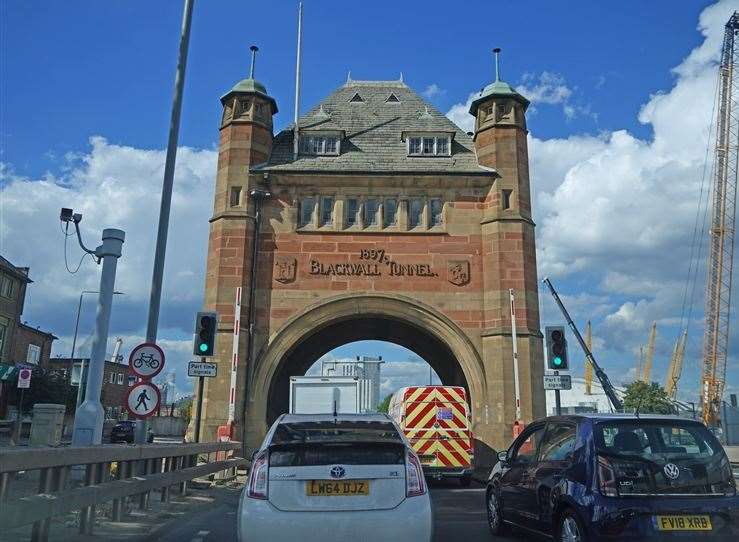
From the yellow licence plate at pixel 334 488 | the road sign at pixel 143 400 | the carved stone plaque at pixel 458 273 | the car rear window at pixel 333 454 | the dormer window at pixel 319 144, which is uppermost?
the dormer window at pixel 319 144

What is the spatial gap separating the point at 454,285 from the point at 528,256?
2627 mm

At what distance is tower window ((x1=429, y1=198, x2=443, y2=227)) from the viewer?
22203 mm

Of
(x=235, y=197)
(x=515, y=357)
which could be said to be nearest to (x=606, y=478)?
(x=515, y=357)

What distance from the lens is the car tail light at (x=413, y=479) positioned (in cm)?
542

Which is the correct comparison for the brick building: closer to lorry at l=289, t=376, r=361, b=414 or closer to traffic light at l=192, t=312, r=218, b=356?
lorry at l=289, t=376, r=361, b=414

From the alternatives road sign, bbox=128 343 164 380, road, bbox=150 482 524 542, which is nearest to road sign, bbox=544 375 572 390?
road, bbox=150 482 524 542

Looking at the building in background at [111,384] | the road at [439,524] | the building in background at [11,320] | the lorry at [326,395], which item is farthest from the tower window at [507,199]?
the building in background at [111,384]

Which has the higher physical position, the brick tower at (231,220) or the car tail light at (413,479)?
the brick tower at (231,220)

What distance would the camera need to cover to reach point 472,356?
20766 millimetres

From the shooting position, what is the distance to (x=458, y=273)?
21.4 meters

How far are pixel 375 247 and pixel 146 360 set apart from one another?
12428 millimetres

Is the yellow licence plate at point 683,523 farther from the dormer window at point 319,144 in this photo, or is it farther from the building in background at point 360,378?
the dormer window at point 319,144

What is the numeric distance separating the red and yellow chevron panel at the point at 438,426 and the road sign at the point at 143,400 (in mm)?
8272

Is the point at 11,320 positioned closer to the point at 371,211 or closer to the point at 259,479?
the point at 371,211
